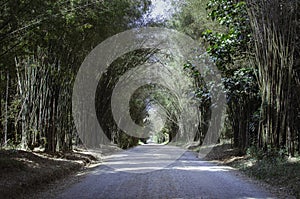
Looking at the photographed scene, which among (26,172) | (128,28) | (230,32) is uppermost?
(128,28)

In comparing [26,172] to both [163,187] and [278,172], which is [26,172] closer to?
[163,187]

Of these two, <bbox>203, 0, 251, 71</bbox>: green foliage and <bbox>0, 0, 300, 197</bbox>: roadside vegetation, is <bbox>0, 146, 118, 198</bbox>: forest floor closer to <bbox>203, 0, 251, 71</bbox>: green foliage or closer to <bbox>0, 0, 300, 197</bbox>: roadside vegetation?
<bbox>0, 0, 300, 197</bbox>: roadside vegetation

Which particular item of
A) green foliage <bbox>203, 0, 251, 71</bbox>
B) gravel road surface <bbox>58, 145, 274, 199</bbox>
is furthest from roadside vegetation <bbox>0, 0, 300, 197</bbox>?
gravel road surface <bbox>58, 145, 274, 199</bbox>

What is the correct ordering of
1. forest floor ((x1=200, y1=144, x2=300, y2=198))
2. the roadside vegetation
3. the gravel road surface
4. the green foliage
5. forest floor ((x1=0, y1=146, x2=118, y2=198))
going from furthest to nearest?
1. the green foliage
2. the roadside vegetation
3. forest floor ((x1=200, y1=144, x2=300, y2=198))
4. forest floor ((x1=0, y1=146, x2=118, y2=198))
5. the gravel road surface

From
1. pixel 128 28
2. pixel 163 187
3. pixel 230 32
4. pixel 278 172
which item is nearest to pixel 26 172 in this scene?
pixel 163 187

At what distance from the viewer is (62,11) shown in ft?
21.8

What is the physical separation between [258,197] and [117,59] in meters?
12.1

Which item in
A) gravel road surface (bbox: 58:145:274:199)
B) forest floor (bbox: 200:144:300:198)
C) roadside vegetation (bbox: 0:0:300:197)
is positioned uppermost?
roadside vegetation (bbox: 0:0:300:197)

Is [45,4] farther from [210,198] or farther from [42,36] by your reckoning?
[210,198]

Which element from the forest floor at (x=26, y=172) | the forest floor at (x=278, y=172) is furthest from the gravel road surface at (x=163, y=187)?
the forest floor at (x=26, y=172)

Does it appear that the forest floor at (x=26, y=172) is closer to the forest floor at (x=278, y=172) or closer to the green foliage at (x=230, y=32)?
the forest floor at (x=278, y=172)

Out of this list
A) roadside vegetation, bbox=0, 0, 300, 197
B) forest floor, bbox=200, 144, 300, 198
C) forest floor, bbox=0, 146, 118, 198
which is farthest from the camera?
roadside vegetation, bbox=0, 0, 300, 197

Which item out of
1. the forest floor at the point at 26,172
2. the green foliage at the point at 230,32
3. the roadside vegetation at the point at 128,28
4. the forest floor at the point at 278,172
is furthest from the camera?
the green foliage at the point at 230,32

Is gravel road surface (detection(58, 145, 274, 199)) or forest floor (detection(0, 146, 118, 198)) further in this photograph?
forest floor (detection(0, 146, 118, 198))
